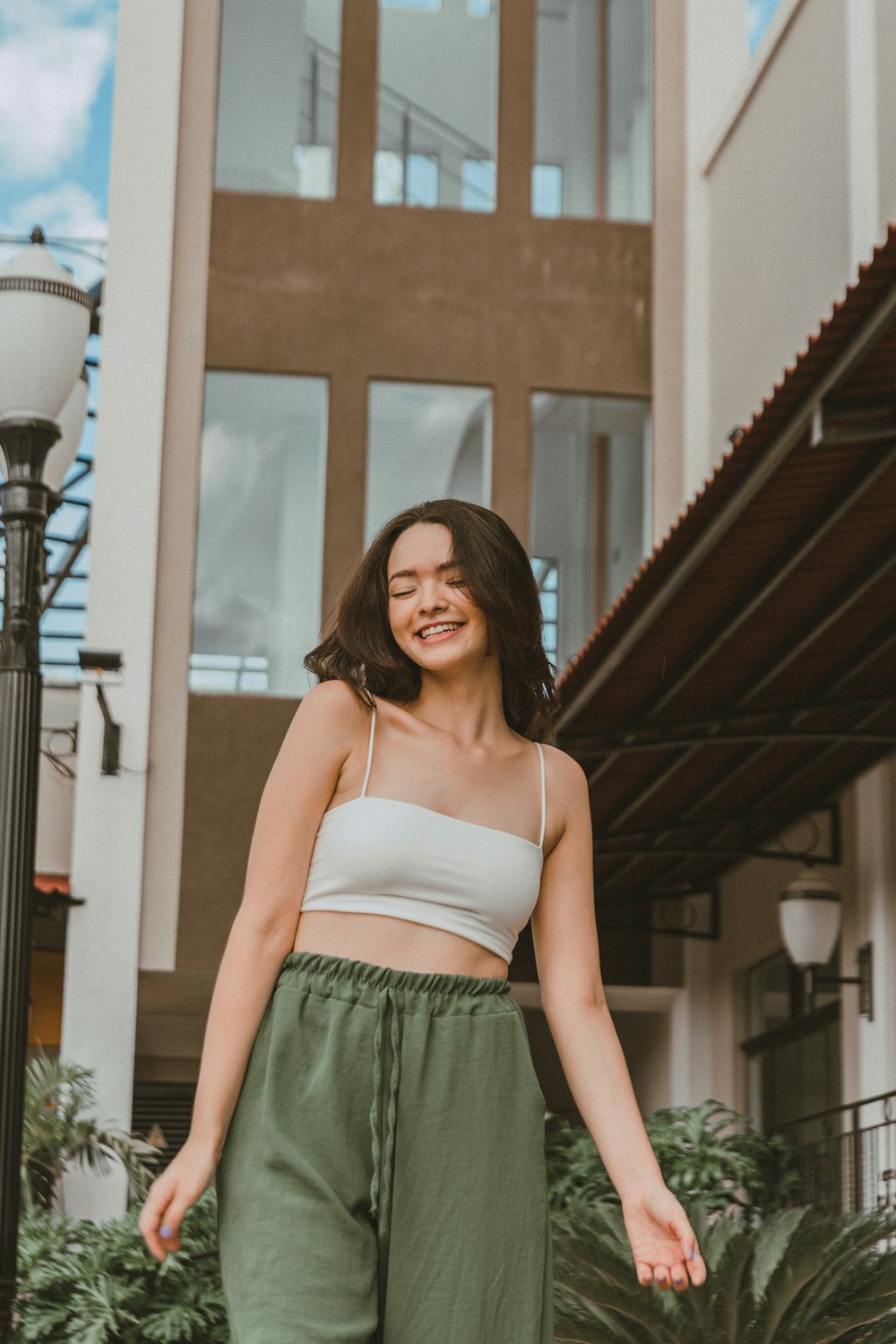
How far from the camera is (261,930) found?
104 inches

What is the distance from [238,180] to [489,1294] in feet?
46.5

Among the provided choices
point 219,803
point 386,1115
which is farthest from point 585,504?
point 386,1115

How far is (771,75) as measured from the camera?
14156 millimetres

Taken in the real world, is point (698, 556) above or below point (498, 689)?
above

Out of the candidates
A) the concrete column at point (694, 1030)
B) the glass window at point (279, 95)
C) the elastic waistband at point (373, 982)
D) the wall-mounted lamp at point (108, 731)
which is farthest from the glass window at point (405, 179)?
the elastic waistband at point (373, 982)

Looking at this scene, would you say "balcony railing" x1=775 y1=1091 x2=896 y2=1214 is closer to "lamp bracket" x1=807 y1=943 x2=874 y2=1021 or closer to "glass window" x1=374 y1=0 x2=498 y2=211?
"lamp bracket" x1=807 y1=943 x2=874 y2=1021

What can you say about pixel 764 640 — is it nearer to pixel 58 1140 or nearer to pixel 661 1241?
pixel 58 1140

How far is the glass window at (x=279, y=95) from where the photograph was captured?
1594cm

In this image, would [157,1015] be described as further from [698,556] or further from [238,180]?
[698,556]

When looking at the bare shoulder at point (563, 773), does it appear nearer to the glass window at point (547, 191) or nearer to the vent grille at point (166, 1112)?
the vent grille at point (166, 1112)

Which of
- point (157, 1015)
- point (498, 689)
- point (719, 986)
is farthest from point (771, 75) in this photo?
point (498, 689)

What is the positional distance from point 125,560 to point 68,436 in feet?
28.5

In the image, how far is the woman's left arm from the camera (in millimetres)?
2693

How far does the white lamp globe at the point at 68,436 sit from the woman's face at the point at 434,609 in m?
3.27
